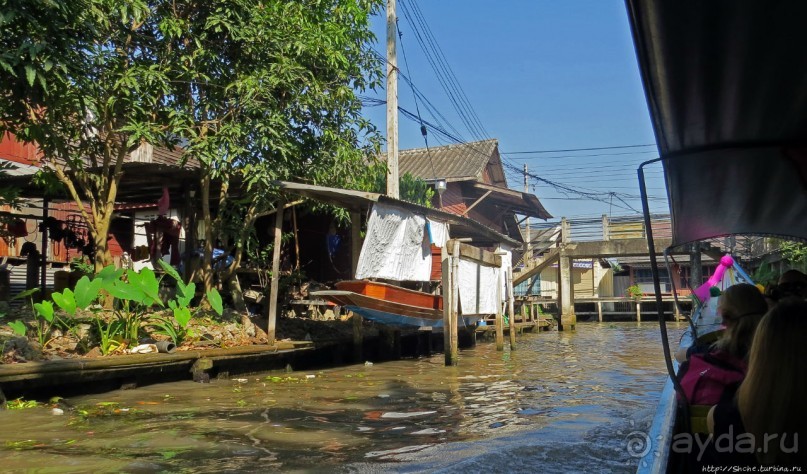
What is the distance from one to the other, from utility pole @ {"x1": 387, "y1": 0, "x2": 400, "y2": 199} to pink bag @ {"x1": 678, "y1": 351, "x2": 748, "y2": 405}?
11176 mm

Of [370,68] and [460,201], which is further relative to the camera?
[460,201]

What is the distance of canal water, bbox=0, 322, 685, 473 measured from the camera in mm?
5793

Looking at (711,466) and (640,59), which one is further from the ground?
(640,59)

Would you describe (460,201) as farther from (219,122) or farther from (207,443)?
(207,443)

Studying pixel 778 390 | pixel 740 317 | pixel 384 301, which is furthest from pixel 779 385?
pixel 384 301

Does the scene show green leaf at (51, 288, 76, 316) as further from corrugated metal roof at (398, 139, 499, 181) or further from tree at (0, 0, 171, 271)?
corrugated metal roof at (398, 139, 499, 181)

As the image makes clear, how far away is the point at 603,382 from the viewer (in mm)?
11070

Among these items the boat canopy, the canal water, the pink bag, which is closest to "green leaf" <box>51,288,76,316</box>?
the canal water

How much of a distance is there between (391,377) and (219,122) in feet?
16.6

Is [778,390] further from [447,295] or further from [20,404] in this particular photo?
[447,295]

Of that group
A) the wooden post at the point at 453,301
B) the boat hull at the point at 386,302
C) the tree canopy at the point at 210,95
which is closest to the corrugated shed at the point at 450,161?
A: the boat hull at the point at 386,302

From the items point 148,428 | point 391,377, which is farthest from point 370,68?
point 148,428

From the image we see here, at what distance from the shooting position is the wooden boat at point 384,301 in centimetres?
1185

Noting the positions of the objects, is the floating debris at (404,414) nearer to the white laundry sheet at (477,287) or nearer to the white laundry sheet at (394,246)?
the white laundry sheet at (394,246)
